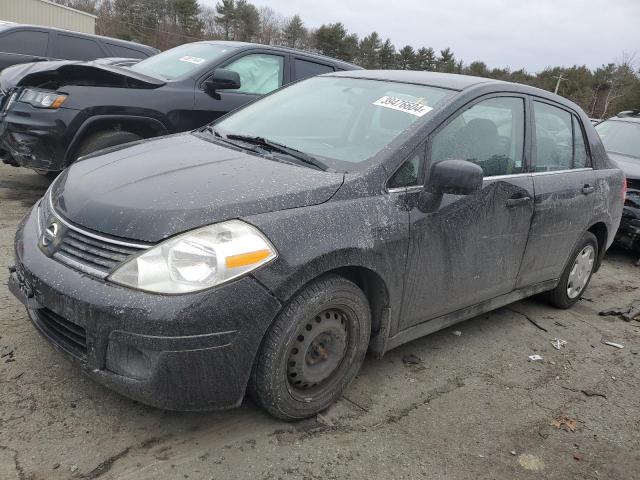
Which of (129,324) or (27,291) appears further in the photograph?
(27,291)

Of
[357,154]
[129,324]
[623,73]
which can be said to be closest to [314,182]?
[357,154]

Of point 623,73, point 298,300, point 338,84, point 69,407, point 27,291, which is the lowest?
point 69,407

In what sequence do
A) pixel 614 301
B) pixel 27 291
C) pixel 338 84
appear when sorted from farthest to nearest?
pixel 614 301
pixel 338 84
pixel 27 291

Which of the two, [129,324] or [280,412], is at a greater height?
[129,324]

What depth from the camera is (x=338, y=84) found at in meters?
3.72

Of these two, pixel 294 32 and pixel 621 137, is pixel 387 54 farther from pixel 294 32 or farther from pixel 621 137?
pixel 621 137

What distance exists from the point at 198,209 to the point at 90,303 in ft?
1.86

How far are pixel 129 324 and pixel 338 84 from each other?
2.28 metres

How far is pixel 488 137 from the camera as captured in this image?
11.3 feet

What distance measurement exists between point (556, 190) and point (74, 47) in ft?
27.4

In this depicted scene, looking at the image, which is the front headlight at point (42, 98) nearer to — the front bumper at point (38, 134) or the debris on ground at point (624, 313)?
the front bumper at point (38, 134)

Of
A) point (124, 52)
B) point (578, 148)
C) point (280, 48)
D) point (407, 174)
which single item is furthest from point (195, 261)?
point (124, 52)

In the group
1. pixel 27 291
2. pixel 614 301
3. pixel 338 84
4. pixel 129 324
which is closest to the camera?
pixel 129 324

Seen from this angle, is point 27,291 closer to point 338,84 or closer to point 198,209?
point 198,209
